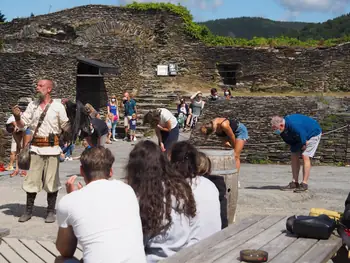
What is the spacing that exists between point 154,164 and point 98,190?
53 centimetres

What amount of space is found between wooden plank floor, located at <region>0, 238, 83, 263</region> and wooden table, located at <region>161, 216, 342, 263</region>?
2.13 meters

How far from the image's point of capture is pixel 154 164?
4.38 meters

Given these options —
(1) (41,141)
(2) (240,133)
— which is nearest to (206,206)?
(1) (41,141)

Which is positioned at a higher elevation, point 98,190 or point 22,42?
point 22,42

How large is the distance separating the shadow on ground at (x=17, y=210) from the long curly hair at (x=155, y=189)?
4.41 meters

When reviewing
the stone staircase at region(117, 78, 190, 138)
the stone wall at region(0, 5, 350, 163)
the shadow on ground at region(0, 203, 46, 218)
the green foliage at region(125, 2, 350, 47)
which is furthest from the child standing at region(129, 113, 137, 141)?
the shadow on ground at region(0, 203, 46, 218)

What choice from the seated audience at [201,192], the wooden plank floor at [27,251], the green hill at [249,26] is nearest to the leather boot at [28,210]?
the wooden plank floor at [27,251]

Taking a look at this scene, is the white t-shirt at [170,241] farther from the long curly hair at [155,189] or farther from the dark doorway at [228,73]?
the dark doorway at [228,73]

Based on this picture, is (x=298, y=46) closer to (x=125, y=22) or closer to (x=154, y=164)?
(x=125, y=22)

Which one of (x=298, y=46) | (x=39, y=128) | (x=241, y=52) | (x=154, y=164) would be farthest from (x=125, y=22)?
(x=154, y=164)

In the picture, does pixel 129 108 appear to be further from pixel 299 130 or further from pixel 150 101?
pixel 299 130

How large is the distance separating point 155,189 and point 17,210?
17.0ft

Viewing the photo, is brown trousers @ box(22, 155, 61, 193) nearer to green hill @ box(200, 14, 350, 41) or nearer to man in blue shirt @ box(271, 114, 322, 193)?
man in blue shirt @ box(271, 114, 322, 193)

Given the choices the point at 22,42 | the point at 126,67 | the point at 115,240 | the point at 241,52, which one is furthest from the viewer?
the point at 241,52
